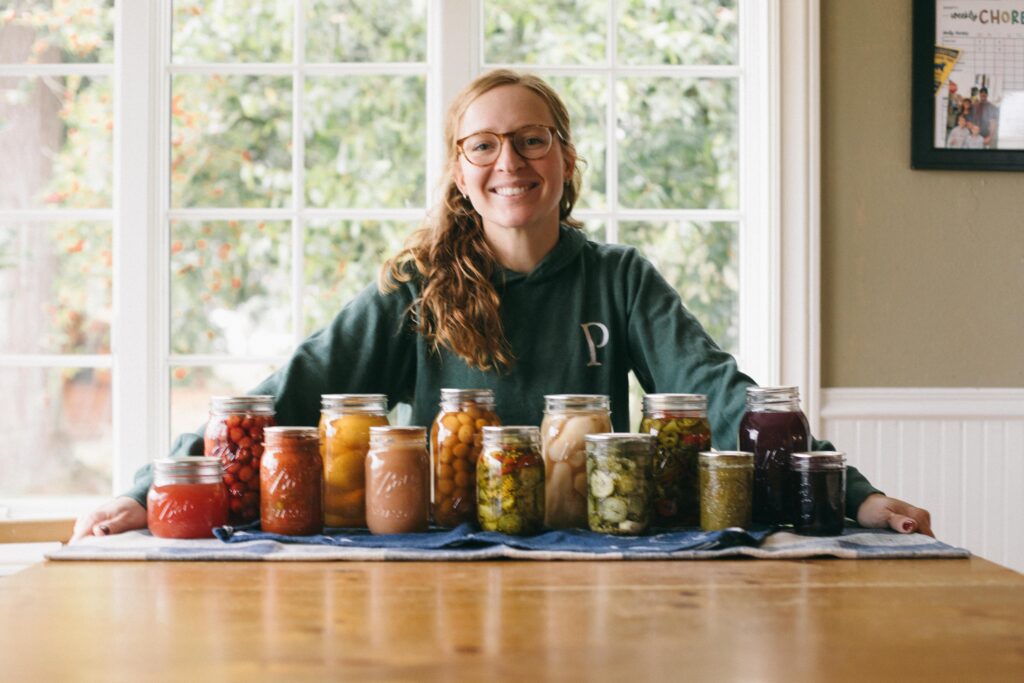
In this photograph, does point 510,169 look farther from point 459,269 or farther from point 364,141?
point 364,141

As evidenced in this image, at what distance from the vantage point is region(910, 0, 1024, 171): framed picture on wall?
3127 mm

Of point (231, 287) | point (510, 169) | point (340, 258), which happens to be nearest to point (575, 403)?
point (510, 169)

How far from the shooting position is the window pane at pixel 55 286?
3.17m

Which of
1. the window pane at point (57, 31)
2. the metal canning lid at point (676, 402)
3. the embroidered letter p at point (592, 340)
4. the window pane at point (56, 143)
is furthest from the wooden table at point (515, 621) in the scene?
the window pane at point (57, 31)

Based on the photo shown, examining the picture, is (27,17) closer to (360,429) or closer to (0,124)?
(0,124)

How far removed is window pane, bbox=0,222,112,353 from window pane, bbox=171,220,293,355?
21cm

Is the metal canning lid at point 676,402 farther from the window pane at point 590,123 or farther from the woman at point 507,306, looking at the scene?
the window pane at point 590,123

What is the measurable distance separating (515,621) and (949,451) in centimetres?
242

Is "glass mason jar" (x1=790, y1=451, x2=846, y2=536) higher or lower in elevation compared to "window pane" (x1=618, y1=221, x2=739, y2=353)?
lower

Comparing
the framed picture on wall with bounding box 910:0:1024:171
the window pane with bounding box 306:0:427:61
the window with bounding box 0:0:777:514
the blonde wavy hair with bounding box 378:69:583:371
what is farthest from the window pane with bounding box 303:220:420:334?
the framed picture on wall with bounding box 910:0:1024:171

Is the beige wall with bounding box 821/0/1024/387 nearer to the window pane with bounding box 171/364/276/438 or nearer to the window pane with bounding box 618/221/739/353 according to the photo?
the window pane with bounding box 618/221/739/353

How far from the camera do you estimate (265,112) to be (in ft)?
10.4

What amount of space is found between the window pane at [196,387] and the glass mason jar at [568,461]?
1.79 meters

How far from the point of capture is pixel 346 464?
5.02ft
